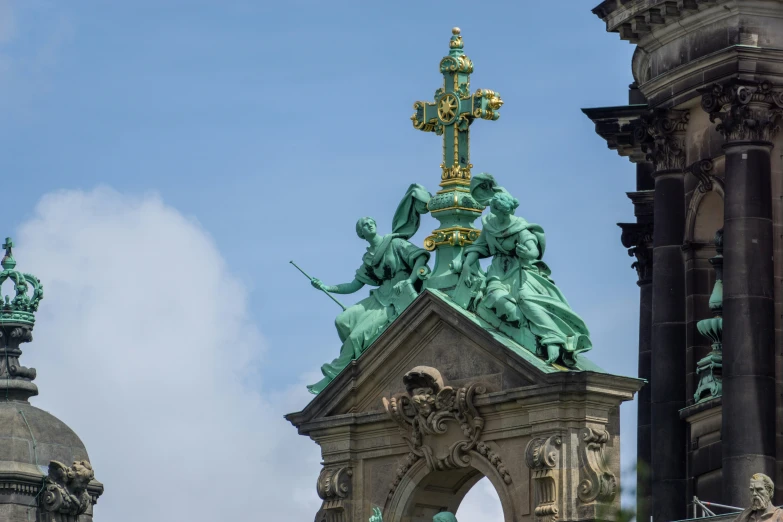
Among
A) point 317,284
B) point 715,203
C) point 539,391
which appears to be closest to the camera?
point 539,391

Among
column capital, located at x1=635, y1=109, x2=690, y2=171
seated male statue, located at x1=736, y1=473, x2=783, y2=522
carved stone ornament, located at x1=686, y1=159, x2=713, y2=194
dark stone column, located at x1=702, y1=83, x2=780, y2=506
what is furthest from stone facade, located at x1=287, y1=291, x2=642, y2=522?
column capital, located at x1=635, y1=109, x2=690, y2=171

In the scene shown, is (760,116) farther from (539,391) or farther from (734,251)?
(539,391)

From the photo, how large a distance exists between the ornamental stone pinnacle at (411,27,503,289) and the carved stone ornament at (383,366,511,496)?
5.21 ft

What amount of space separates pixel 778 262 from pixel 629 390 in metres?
6.70

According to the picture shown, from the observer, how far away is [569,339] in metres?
46.5

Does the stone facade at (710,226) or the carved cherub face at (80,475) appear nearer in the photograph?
the stone facade at (710,226)

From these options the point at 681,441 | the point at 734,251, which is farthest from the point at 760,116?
the point at 681,441

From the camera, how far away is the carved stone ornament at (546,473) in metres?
45.9

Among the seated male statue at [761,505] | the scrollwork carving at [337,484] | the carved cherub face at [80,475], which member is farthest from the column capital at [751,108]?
the carved cherub face at [80,475]

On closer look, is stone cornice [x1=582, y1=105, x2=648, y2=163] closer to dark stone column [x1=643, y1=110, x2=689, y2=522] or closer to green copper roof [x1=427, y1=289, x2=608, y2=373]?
dark stone column [x1=643, y1=110, x2=689, y2=522]

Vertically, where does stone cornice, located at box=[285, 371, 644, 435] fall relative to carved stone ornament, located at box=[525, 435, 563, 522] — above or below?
above

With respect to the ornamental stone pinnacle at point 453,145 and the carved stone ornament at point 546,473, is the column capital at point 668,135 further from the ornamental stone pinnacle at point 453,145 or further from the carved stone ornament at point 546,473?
the carved stone ornament at point 546,473

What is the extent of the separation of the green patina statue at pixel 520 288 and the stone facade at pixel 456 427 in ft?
0.99

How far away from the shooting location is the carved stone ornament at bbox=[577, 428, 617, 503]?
45.7 metres
